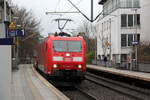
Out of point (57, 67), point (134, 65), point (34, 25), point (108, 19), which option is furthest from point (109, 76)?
point (34, 25)

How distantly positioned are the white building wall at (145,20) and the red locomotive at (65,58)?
4234 cm

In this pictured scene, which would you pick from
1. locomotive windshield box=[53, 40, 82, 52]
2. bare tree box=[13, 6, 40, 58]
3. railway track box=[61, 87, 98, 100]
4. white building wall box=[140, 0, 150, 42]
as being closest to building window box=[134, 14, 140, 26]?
white building wall box=[140, 0, 150, 42]

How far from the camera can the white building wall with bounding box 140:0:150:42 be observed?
67.2 m

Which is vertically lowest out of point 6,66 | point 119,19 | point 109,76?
point 109,76

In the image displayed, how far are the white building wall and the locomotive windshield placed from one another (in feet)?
139

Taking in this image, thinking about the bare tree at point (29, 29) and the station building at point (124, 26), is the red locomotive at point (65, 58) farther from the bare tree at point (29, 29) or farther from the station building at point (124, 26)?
the bare tree at point (29, 29)

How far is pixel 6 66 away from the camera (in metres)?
6.88

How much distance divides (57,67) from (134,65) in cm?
1997

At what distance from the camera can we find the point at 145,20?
225ft

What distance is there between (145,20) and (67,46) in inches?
1785

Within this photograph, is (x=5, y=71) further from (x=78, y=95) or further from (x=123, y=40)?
(x=123, y=40)

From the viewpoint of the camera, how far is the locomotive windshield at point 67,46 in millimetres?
24906

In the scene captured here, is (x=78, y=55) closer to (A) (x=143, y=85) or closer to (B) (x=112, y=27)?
(A) (x=143, y=85)

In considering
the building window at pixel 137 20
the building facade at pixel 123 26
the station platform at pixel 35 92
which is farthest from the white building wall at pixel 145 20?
the station platform at pixel 35 92
